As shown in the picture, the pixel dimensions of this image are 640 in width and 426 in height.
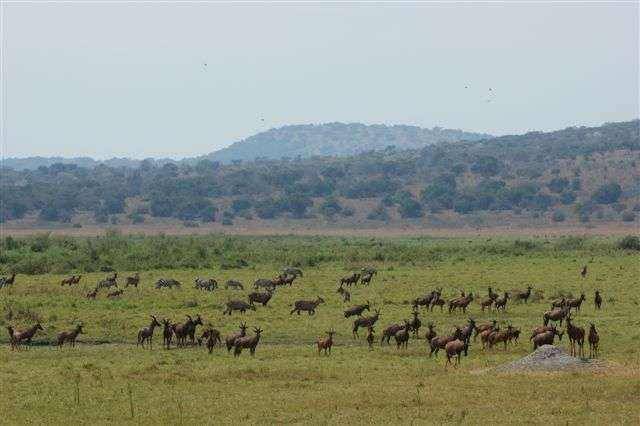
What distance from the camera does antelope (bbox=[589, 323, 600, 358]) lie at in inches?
1106

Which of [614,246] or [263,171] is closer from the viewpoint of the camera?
[614,246]

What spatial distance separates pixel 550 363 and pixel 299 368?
6.04 meters

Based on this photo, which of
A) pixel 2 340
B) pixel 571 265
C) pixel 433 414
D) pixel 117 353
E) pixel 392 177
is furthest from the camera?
pixel 392 177

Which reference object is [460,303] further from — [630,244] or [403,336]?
[630,244]

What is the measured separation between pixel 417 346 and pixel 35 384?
11674mm

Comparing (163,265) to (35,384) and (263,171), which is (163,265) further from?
(263,171)

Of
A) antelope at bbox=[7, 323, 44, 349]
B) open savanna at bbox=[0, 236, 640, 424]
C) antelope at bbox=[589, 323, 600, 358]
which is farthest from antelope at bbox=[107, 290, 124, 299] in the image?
antelope at bbox=[589, 323, 600, 358]

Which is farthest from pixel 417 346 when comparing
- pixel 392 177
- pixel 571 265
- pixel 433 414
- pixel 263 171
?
pixel 263 171

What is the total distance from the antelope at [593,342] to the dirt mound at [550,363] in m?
2.31

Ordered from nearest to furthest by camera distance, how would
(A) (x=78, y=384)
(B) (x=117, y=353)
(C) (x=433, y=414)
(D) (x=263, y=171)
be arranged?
(C) (x=433, y=414), (A) (x=78, y=384), (B) (x=117, y=353), (D) (x=263, y=171)

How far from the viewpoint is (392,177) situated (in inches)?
6201

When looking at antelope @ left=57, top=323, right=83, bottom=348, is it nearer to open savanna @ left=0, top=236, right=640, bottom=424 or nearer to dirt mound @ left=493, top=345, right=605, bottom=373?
open savanna @ left=0, top=236, right=640, bottom=424

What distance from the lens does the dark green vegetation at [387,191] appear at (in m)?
133

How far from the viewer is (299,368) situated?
26.5m
